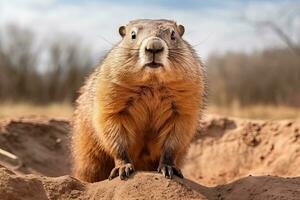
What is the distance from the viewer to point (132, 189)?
498cm

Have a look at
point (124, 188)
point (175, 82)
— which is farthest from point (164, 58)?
point (124, 188)

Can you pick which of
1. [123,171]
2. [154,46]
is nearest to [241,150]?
[123,171]

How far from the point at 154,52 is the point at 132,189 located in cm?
119

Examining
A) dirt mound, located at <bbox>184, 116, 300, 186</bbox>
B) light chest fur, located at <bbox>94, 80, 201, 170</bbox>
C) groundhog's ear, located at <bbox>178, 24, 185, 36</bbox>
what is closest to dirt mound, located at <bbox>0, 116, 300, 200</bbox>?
dirt mound, located at <bbox>184, 116, 300, 186</bbox>

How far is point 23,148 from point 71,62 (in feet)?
105

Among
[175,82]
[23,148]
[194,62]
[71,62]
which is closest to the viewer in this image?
[175,82]

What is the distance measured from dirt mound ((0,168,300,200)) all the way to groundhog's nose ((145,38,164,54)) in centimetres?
105

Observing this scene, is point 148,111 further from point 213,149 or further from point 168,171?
point 213,149

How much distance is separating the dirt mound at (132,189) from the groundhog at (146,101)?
363mm

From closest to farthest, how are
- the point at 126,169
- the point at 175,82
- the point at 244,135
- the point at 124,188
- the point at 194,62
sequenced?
the point at 124,188 → the point at 126,169 → the point at 175,82 → the point at 194,62 → the point at 244,135

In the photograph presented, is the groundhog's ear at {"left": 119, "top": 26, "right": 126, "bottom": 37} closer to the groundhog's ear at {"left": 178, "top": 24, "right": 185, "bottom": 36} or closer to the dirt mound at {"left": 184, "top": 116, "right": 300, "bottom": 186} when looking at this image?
the groundhog's ear at {"left": 178, "top": 24, "right": 185, "bottom": 36}

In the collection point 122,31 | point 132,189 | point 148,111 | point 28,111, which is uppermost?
point 28,111

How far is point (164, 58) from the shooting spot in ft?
17.7

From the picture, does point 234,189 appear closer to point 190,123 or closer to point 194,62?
point 190,123
